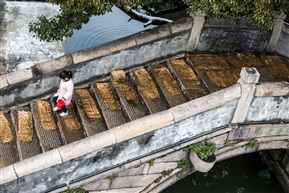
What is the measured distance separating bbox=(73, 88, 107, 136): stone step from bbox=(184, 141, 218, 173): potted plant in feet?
6.15

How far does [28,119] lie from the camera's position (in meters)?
9.94

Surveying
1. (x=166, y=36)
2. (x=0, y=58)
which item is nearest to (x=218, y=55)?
(x=166, y=36)

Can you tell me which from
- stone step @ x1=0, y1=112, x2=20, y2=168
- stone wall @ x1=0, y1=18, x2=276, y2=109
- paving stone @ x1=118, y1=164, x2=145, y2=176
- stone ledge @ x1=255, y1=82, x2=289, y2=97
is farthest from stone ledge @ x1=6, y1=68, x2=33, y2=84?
stone ledge @ x1=255, y1=82, x2=289, y2=97

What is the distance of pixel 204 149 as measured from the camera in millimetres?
9422

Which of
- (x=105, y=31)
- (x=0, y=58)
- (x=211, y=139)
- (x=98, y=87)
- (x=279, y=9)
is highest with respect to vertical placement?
(x=105, y=31)

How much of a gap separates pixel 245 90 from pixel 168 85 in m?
2.09

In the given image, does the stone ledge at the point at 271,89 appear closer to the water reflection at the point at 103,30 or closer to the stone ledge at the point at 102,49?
the stone ledge at the point at 102,49

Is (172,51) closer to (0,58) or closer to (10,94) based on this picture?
(10,94)

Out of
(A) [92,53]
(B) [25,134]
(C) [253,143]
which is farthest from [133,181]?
(A) [92,53]

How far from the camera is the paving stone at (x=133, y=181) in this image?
9.08 meters

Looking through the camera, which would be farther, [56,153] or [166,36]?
[166,36]

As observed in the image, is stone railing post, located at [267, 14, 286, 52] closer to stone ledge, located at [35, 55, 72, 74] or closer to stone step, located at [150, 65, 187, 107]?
stone step, located at [150, 65, 187, 107]

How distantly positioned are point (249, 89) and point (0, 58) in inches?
303

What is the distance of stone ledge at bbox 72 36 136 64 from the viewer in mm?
10367
